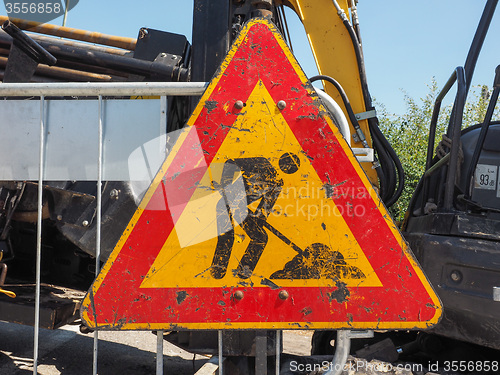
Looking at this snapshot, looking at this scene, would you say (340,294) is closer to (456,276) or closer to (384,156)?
(456,276)

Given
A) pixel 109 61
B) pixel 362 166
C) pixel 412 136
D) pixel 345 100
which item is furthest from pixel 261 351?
pixel 412 136

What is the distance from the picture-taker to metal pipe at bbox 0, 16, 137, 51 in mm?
3988

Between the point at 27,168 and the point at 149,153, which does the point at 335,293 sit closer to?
the point at 149,153

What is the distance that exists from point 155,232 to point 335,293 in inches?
29.3

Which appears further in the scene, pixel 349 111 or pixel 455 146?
pixel 349 111

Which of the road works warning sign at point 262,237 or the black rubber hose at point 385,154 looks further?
the black rubber hose at point 385,154

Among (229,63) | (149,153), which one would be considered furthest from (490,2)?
(149,153)

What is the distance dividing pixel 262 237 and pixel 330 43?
2.26 meters

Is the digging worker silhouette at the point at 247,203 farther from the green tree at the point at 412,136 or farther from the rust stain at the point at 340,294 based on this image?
the green tree at the point at 412,136

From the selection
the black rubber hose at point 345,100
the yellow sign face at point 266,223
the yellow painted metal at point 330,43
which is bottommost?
the yellow sign face at point 266,223

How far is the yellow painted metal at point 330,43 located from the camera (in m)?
3.47

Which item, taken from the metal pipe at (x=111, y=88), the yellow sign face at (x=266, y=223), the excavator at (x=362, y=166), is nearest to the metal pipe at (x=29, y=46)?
the excavator at (x=362, y=166)

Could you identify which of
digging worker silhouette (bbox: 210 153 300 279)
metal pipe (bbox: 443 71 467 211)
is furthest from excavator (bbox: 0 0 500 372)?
digging worker silhouette (bbox: 210 153 300 279)

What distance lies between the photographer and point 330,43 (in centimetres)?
351
